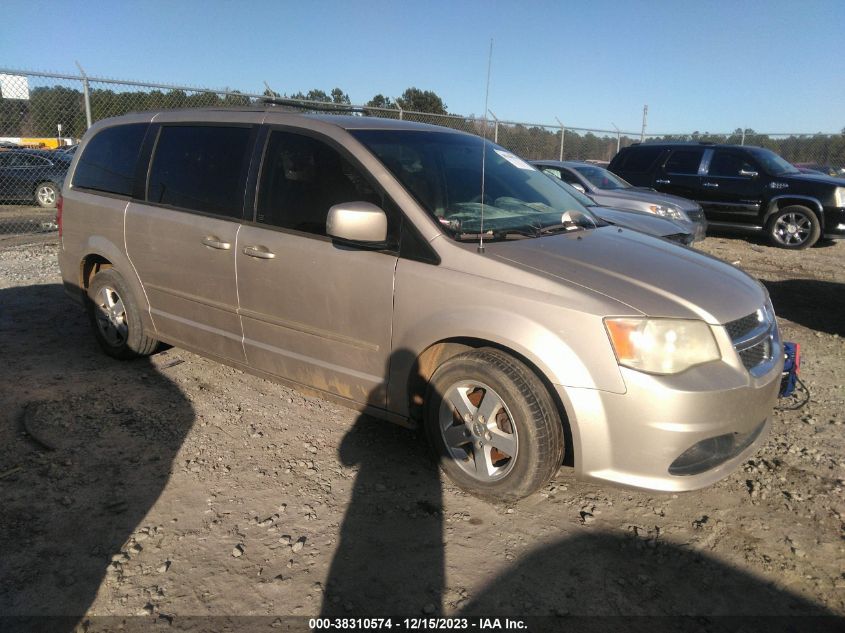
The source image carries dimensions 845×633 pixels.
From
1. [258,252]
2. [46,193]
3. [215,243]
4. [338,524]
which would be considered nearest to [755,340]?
[338,524]

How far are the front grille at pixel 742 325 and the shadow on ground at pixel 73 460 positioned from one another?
2750 mm

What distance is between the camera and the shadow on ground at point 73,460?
2.52 meters

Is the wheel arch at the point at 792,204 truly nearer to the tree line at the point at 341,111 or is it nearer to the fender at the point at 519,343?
the tree line at the point at 341,111

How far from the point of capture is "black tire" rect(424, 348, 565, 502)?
9.13 feet

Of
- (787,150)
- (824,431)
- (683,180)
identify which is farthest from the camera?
(787,150)

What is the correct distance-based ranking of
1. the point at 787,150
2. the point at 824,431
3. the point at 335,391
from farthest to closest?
the point at 787,150 → the point at 824,431 → the point at 335,391

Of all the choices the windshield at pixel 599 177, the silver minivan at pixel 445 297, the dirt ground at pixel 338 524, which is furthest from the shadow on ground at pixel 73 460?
the windshield at pixel 599 177

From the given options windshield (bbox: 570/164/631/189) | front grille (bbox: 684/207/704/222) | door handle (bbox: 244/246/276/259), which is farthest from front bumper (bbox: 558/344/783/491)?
windshield (bbox: 570/164/631/189)

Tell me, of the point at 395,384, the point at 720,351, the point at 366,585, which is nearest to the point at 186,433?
the point at 395,384

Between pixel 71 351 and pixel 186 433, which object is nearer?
pixel 186 433

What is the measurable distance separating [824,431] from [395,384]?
2.73m

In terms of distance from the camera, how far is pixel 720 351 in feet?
8.96

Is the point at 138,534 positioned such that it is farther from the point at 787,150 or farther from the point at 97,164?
the point at 787,150

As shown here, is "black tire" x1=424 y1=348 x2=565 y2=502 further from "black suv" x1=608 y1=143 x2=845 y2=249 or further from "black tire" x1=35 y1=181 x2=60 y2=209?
"black tire" x1=35 y1=181 x2=60 y2=209
